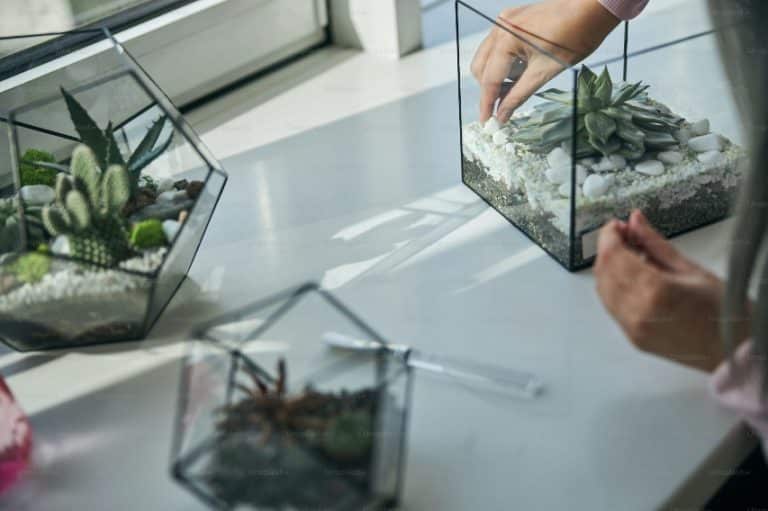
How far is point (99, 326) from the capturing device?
84 centimetres

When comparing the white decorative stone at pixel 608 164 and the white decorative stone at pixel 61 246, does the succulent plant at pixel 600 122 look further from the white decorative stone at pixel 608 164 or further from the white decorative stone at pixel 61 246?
the white decorative stone at pixel 61 246

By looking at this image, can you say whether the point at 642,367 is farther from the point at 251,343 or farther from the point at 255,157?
the point at 255,157

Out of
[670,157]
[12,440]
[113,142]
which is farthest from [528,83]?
[12,440]

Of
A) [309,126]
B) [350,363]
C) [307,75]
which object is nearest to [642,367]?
[350,363]

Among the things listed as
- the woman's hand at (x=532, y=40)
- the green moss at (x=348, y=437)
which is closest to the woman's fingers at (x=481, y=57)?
the woman's hand at (x=532, y=40)

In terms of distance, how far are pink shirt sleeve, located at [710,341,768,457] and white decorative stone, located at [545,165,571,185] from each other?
224 mm

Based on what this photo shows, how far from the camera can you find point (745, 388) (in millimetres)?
708

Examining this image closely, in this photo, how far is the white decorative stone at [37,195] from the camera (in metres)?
0.86

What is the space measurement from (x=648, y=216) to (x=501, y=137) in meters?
0.16

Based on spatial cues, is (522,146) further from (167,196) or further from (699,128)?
(167,196)

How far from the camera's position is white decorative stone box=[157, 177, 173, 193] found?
0.88m

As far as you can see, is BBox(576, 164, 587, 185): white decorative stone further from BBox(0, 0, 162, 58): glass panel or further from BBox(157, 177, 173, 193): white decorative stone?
BBox(0, 0, 162, 58): glass panel

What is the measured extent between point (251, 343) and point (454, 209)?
1.25 ft

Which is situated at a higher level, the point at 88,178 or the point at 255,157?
the point at 88,178
